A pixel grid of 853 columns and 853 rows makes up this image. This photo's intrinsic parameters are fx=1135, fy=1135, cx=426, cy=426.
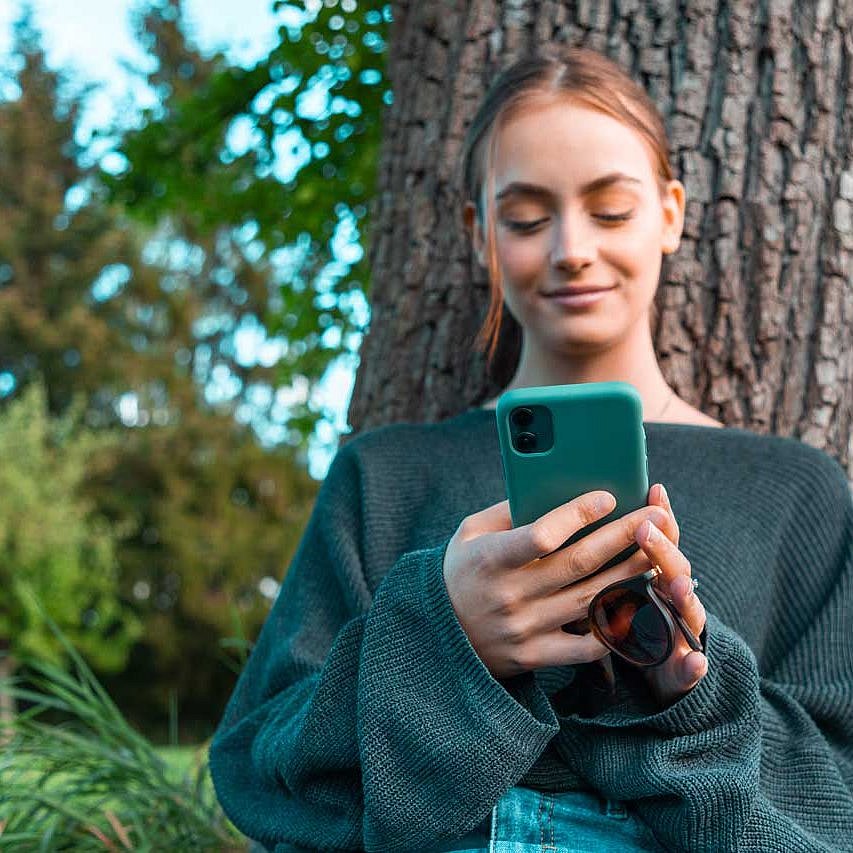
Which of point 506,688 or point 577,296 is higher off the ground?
point 577,296

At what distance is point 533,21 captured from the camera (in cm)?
260

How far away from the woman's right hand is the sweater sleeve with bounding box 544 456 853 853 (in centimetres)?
15

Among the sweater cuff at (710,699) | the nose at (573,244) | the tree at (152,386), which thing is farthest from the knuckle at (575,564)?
the tree at (152,386)

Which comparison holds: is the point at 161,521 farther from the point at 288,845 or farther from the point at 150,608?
the point at 288,845

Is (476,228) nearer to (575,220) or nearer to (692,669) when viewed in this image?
(575,220)

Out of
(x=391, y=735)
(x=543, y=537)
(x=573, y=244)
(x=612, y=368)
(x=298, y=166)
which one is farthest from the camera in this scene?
(x=298, y=166)

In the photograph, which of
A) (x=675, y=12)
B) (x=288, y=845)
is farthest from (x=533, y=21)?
(x=288, y=845)

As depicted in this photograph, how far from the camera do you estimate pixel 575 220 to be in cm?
192

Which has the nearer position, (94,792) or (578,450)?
(578,450)

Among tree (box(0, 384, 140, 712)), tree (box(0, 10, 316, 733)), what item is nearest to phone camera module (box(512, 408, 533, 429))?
tree (box(0, 384, 140, 712))

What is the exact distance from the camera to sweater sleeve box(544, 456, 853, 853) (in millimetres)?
1453

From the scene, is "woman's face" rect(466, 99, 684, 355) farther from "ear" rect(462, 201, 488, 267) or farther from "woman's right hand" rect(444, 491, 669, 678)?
"woman's right hand" rect(444, 491, 669, 678)

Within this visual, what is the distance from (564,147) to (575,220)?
0.12 metres

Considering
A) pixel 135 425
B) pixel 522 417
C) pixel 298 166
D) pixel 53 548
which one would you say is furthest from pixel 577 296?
pixel 135 425
